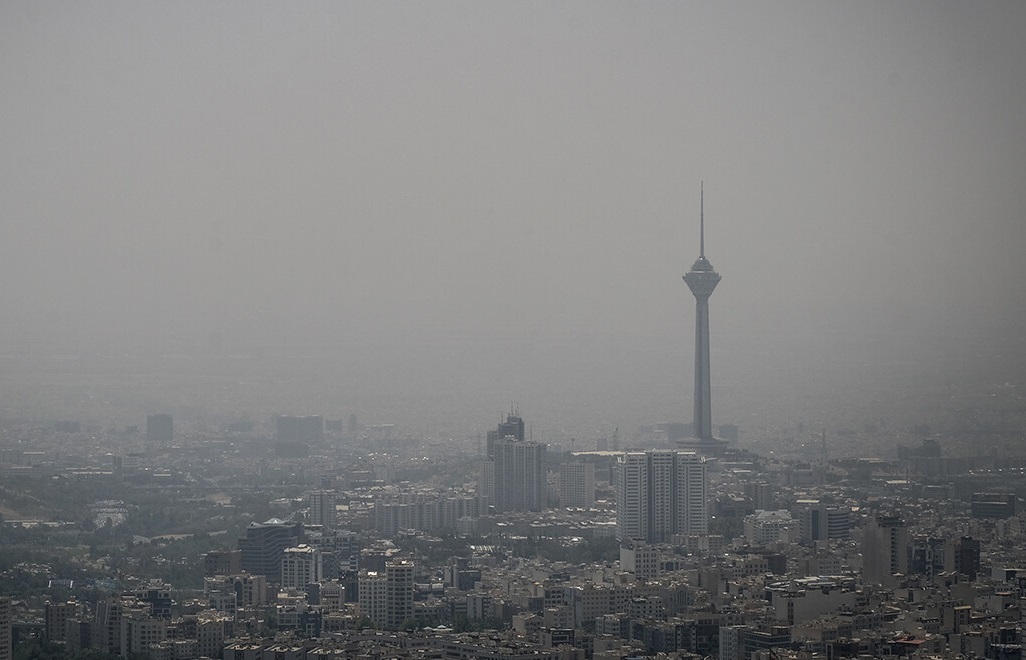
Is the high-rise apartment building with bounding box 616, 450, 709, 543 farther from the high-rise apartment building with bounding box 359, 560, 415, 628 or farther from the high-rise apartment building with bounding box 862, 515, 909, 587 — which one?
the high-rise apartment building with bounding box 359, 560, 415, 628

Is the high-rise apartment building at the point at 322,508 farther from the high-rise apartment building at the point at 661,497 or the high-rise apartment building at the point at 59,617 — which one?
the high-rise apartment building at the point at 59,617

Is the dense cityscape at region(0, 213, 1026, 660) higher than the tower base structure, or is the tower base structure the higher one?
the tower base structure

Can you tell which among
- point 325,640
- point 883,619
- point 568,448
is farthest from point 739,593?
point 568,448

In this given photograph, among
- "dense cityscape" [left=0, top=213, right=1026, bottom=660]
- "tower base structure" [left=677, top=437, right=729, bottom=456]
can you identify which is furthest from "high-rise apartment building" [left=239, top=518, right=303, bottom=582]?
"tower base structure" [left=677, top=437, right=729, bottom=456]

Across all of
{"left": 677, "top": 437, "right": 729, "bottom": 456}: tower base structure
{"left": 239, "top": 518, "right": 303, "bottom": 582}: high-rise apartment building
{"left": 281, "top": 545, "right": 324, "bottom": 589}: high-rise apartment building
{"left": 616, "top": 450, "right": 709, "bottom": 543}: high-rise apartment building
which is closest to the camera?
{"left": 281, "top": 545, "right": 324, "bottom": 589}: high-rise apartment building

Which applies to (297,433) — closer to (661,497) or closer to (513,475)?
(513,475)

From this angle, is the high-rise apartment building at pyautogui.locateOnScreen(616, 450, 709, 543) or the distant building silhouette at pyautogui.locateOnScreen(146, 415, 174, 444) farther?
the distant building silhouette at pyautogui.locateOnScreen(146, 415, 174, 444)

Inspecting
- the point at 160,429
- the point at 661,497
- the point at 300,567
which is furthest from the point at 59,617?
the point at 160,429
